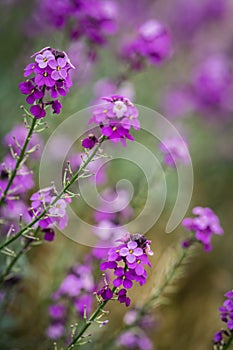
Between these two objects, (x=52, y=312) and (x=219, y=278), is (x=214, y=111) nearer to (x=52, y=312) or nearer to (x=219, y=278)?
(x=219, y=278)

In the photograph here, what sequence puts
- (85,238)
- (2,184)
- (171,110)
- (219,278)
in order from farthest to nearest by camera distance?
(171,110)
(219,278)
(85,238)
(2,184)

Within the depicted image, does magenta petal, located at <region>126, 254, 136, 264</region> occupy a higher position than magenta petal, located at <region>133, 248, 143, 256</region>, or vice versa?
magenta petal, located at <region>133, 248, 143, 256</region>

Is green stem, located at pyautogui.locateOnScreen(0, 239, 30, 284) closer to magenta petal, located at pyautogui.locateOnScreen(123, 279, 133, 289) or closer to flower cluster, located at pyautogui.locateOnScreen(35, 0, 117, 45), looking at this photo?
magenta petal, located at pyautogui.locateOnScreen(123, 279, 133, 289)

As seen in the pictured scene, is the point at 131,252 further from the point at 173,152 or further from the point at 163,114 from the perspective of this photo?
the point at 163,114


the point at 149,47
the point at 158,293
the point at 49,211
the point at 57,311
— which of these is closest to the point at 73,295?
the point at 57,311

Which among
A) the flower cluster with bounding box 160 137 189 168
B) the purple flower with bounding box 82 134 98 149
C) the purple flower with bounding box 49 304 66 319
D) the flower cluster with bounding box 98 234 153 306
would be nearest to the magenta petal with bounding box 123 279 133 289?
the flower cluster with bounding box 98 234 153 306

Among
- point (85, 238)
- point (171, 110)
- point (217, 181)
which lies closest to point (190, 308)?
point (85, 238)

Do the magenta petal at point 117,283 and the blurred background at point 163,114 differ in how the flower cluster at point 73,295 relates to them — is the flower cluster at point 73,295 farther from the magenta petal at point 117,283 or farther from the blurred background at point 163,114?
the magenta petal at point 117,283

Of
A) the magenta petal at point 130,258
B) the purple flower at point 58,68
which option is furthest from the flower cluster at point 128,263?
the purple flower at point 58,68
